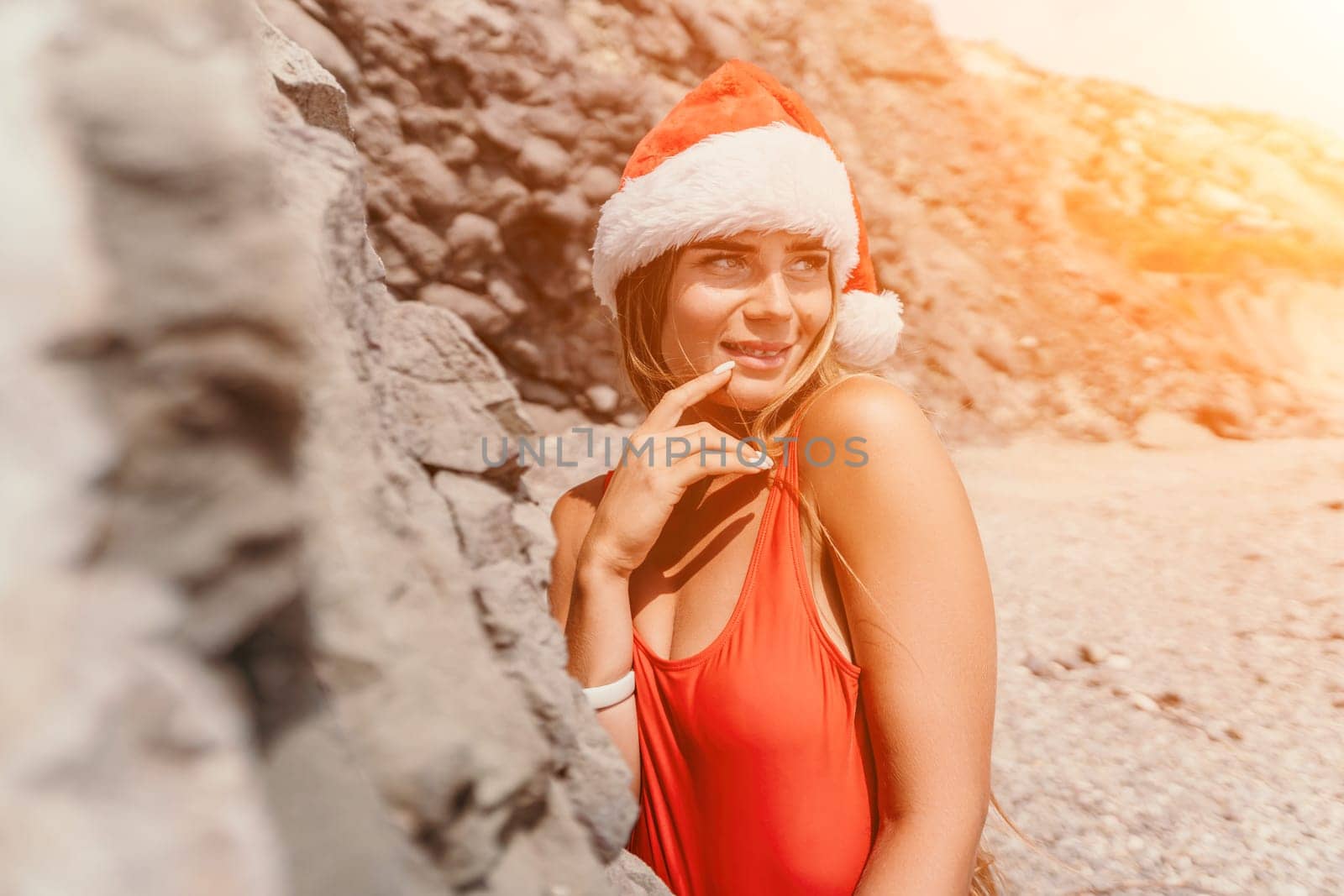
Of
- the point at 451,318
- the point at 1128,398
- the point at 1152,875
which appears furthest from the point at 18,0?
the point at 1128,398

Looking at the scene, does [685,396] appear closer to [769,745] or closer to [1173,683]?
[769,745]

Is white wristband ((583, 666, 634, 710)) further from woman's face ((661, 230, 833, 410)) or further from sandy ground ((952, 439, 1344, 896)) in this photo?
sandy ground ((952, 439, 1344, 896))

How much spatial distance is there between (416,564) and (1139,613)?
3.25 m

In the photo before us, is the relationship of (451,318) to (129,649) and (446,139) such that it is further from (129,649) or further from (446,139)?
(446,139)

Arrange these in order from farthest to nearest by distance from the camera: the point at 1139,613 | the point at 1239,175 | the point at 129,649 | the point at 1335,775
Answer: the point at 1239,175, the point at 1139,613, the point at 1335,775, the point at 129,649

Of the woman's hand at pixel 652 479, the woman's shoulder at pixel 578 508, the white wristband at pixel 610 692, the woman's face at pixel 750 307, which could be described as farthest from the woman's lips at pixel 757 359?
the white wristband at pixel 610 692

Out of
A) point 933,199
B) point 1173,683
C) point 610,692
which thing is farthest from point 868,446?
point 933,199

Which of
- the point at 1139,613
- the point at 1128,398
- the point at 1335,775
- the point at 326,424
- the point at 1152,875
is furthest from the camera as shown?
the point at 1128,398

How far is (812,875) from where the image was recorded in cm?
104

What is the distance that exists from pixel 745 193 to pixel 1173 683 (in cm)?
235

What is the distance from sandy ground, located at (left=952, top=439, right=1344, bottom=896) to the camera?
1.87 metres

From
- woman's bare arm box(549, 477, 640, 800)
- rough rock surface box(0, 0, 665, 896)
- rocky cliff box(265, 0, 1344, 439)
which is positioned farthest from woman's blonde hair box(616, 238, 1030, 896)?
rocky cliff box(265, 0, 1344, 439)

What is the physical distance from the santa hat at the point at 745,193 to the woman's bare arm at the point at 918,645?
34cm

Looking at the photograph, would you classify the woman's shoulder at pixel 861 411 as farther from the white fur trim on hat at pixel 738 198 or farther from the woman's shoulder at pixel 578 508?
the woman's shoulder at pixel 578 508
